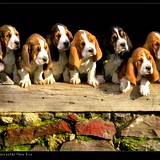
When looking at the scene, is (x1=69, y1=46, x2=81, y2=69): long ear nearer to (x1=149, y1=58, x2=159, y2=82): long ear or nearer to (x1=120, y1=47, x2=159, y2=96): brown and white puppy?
(x1=120, y1=47, x2=159, y2=96): brown and white puppy

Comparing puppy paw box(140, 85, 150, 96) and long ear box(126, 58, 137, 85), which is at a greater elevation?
long ear box(126, 58, 137, 85)

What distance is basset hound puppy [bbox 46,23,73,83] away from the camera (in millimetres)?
9117

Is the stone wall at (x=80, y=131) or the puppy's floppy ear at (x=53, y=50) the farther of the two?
the puppy's floppy ear at (x=53, y=50)

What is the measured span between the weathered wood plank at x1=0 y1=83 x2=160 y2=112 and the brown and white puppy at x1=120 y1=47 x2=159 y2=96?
11cm

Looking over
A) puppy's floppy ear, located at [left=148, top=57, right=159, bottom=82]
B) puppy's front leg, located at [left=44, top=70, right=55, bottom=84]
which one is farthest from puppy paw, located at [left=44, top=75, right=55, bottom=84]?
puppy's floppy ear, located at [left=148, top=57, right=159, bottom=82]

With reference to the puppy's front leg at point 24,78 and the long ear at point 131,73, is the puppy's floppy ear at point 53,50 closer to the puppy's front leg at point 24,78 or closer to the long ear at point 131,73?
the puppy's front leg at point 24,78

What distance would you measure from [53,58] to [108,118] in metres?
0.99

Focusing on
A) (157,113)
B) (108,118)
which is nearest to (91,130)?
(108,118)

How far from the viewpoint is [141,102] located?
9.21 metres

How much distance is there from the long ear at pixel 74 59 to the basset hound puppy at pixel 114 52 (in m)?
0.50

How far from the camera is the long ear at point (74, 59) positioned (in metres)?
9.02

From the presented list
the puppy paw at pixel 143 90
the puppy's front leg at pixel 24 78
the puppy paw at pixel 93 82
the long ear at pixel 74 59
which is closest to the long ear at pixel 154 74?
the puppy paw at pixel 143 90

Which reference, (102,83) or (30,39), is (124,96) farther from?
(30,39)

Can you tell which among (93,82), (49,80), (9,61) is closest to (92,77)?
(93,82)
